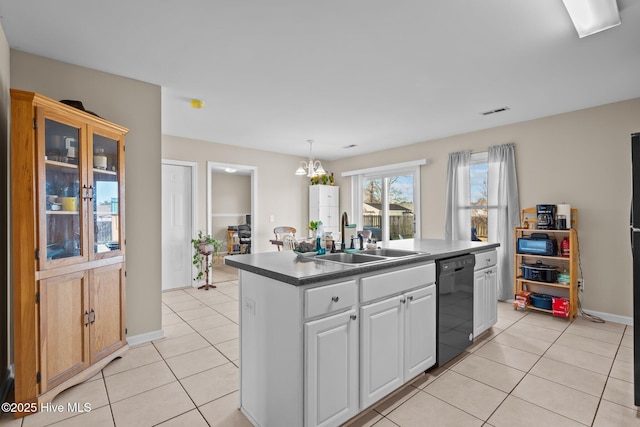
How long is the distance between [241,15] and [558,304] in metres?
4.45

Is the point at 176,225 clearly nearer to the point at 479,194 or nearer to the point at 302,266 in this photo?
the point at 302,266

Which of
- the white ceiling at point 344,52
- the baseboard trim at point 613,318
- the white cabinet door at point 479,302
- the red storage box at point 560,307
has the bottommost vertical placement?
the baseboard trim at point 613,318

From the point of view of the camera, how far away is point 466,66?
2.73 meters

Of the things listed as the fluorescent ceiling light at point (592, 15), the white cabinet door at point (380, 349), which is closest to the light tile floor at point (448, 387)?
the white cabinet door at point (380, 349)

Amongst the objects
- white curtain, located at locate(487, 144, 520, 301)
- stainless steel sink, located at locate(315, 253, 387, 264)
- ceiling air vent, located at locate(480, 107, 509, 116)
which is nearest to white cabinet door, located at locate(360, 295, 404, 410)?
stainless steel sink, located at locate(315, 253, 387, 264)

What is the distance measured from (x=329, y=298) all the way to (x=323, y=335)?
0.19 m

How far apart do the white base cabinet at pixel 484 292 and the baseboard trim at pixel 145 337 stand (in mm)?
3057

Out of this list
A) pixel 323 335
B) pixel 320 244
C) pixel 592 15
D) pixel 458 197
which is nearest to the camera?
pixel 323 335

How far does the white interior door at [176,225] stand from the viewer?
5.11 metres

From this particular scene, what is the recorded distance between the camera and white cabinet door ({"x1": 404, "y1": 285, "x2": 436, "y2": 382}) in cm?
214

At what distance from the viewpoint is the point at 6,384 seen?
7.27ft

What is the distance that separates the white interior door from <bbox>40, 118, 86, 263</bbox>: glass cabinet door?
2.85m

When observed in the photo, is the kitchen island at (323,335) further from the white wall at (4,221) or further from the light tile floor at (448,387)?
the white wall at (4,221)

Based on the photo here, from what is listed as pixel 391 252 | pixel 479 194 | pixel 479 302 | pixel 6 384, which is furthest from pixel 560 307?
pixel 6 384
